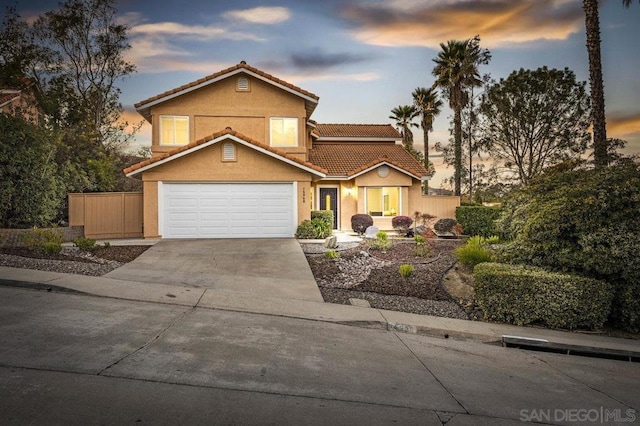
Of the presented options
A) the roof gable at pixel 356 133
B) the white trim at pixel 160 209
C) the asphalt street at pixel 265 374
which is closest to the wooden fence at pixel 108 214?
the white trim at pixel 160 209

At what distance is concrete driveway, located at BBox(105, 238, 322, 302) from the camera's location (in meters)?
9.41

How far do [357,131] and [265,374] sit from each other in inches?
992

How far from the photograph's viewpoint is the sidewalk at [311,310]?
7.20 meters

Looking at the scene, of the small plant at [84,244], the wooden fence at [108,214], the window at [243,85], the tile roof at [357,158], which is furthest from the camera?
the tile roof at [357,158]

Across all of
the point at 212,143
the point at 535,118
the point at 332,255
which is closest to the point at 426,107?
the point at 535,118

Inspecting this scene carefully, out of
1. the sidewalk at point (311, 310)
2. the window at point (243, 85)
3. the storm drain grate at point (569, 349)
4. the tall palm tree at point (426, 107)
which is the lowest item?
the storm drain grate at point (569, 349)

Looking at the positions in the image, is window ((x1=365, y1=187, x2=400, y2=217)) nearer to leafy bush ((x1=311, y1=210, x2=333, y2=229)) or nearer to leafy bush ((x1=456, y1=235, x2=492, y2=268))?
leafy bush ((x1=311, y1=210, x2=333, y2=229))

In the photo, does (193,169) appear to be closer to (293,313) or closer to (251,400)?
(293,313)

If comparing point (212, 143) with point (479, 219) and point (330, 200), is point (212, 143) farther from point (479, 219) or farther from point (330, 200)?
point (479, 219)

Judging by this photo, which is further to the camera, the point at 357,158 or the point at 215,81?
the point at 357,158

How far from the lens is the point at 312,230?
17062 mm

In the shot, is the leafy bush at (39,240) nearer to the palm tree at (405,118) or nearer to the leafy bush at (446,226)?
the leafy bush at (446,226)

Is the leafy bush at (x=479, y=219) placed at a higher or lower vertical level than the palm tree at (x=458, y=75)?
lower

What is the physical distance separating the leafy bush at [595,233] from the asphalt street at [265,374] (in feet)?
7.08
